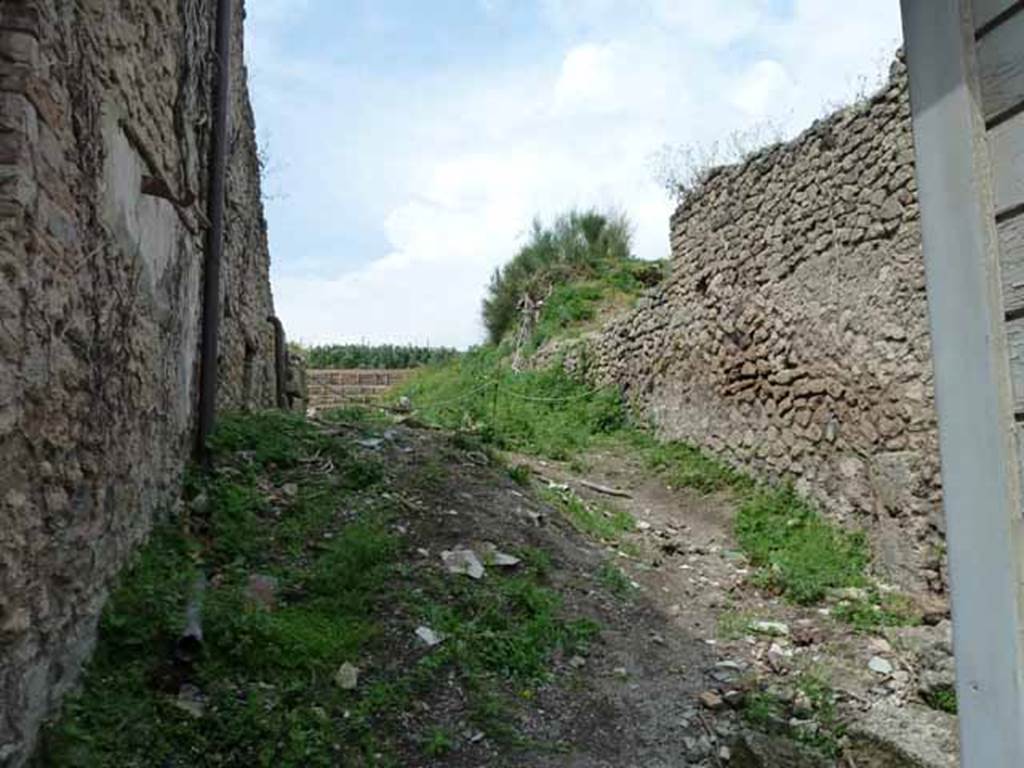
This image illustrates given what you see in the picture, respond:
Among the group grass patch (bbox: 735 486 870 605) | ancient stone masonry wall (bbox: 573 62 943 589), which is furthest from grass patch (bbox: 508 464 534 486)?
ancient stone masonry wall (bbox: 573 62 943 589)

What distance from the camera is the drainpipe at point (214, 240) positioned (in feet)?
17.4

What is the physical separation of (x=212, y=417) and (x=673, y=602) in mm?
3302

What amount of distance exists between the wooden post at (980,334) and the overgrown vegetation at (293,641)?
7.89ft

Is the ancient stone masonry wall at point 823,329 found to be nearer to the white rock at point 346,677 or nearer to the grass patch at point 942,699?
the grass patch at point 942,699

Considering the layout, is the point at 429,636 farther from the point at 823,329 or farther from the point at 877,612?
the point at 823,329

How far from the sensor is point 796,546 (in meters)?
6.00

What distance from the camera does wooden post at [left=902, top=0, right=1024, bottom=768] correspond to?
4.00 feet

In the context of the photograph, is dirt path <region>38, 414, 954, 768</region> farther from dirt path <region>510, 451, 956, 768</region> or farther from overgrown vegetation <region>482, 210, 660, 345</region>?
overgrown vegetation <region>482, 210, 660, 345</region>

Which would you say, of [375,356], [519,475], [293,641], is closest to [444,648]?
[293,641]

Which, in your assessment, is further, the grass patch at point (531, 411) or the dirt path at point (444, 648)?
the grass patch at point (531, 411)

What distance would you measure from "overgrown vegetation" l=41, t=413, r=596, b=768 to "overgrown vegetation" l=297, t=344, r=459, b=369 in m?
14.1

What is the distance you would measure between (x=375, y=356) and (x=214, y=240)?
1446 centimetres

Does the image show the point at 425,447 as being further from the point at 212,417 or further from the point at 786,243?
the point at 786,243

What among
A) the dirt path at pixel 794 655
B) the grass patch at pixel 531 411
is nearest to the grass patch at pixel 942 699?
the dirt path at pixel 794 655
